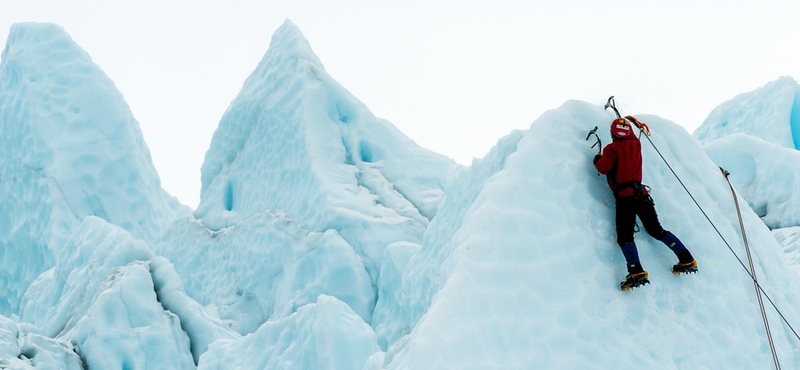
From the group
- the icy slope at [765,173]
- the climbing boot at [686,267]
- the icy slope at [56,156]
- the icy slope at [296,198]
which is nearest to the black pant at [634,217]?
the climbing boot at [686,267]

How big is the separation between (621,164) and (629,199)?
19 centimetres

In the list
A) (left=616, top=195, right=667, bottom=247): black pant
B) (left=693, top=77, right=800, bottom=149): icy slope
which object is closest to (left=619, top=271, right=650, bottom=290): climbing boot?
(left=616, top=195, right=667, bottom=247): black pant

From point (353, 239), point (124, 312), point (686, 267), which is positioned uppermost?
point (353, 239)

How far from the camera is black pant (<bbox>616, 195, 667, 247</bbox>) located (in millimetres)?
3616

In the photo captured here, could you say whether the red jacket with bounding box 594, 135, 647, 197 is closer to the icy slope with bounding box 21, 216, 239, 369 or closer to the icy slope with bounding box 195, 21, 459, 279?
the icy slope with bounding box 21, 216, 239, 369

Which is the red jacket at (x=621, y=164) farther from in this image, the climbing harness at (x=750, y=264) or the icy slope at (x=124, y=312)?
the icy slope at (x=124, y=312)

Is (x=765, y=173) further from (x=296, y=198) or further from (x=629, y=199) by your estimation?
(x=629, y=199)

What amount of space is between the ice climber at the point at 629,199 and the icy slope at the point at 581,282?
0.09 m

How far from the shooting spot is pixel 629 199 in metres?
3.68

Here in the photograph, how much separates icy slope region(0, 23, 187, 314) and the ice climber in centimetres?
1150

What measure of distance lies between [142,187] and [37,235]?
7.55 ft

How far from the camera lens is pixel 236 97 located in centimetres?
1227

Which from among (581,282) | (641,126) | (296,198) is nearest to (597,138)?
(641,126)

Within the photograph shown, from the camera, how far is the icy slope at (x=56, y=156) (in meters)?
13.2
